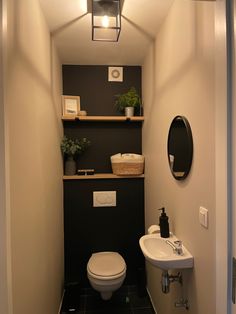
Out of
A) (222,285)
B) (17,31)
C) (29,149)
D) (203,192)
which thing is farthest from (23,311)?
(17,31)

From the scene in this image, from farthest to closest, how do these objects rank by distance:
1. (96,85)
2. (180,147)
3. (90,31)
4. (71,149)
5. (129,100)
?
(96,85) < (129,100) < (71,149) < (90,31) < (180,147)

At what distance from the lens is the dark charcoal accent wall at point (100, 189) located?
8.77 ft

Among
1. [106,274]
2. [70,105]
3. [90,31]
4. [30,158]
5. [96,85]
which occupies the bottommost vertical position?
[106,274]

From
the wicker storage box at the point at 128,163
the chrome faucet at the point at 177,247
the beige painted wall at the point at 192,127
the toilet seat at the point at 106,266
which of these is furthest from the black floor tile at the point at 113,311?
the wicker storage box at the point at 128,163

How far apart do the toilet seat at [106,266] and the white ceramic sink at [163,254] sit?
2.23ft

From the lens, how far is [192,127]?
138 cm

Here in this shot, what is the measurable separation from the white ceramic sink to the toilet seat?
0.68 metres

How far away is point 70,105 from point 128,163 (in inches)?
38.4

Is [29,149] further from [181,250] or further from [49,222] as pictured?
[181,250]

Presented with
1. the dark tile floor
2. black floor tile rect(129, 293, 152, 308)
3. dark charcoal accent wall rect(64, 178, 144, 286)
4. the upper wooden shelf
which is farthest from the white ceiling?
black floor tile rect(129, 293, 152, 308)

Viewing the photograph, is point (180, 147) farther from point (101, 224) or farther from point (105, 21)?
point (101, 224)

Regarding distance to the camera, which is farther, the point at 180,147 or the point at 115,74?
the point at 115,74

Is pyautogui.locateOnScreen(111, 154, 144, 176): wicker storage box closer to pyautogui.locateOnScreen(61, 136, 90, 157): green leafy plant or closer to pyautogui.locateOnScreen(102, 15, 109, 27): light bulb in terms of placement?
pyautogui.locateOnScreen(61, 136, 90, 157): green leafy plant

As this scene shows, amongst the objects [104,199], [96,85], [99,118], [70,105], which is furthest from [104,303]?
[96,85]
